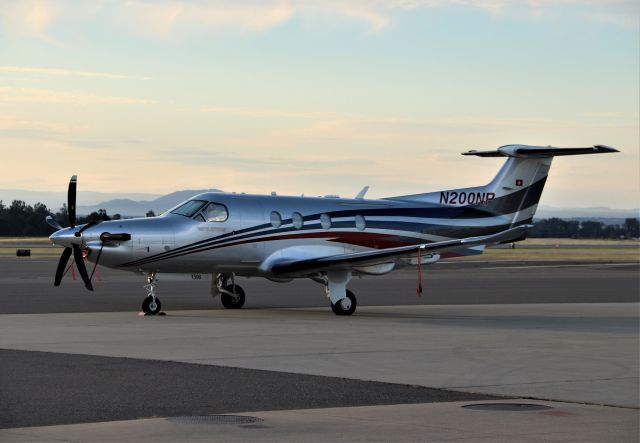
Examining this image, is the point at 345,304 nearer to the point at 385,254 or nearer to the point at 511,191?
the point at 385,254

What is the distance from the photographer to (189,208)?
1051 inches

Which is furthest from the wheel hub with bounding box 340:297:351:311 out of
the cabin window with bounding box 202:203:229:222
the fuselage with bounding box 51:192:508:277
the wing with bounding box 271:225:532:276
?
the cabin window with bounding box 202:203:229:222

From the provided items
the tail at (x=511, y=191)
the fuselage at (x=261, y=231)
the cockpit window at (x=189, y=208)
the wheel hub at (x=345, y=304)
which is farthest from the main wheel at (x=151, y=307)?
the tail at (x=511, y=191)

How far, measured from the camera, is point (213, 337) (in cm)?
1966

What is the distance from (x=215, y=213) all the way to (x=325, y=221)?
A: 9.66 feet

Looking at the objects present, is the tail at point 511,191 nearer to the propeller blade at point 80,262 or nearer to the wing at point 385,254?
the wing at point 385,254

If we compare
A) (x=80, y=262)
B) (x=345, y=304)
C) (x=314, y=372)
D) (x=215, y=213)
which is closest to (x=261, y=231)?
(x=215, y=213)

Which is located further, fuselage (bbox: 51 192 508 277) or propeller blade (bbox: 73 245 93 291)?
fuselage (bbox: 51 192 508 277)

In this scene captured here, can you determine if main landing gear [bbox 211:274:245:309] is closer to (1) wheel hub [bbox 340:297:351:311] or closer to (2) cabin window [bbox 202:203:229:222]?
(2) cabin window [bbox 202:203:229:222]

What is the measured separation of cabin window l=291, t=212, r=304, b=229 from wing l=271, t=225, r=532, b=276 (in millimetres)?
1298

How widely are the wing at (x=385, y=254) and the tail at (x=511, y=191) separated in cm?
377

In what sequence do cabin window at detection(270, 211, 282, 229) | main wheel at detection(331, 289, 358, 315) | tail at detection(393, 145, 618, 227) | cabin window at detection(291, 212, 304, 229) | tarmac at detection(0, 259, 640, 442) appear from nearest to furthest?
tarmac at detection(0, 259, 640, 442) → main wheel at detection(331, 289, 358, 315) → cabin window at detection(270, 211, 282, 229) → cabin window at detection(291, 212, 304, 229) → tail at detection(393, 145, 618, 227)

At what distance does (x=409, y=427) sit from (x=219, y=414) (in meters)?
2.04

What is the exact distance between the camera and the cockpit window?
1047 inches
